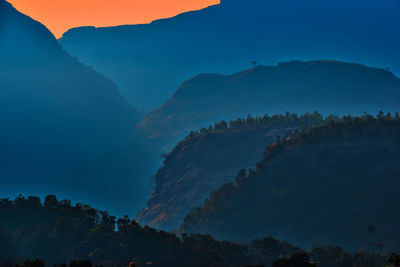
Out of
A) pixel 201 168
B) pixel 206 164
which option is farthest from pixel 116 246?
pixel 206 164

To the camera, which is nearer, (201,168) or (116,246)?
(116,246)

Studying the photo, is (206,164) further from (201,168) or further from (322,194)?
(322,194)

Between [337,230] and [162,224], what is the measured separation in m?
67.0

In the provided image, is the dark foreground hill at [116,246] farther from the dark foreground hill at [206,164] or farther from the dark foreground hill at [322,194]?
the dark foreground hill at [206,164]

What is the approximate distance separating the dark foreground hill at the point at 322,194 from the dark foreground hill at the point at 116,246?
28164mm

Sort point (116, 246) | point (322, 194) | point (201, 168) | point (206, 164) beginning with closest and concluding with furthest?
1. point (116, 246)
2. point (322, 194)
3. point (201, 168)
4. point (206, 164)

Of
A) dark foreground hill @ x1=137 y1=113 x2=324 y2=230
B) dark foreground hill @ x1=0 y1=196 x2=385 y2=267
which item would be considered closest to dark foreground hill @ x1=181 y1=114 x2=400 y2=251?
dark foreground hill @ x1=137 y1=113 x2=324 y2=230

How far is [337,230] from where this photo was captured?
10294 cm

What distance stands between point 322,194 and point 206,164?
70.8 metres

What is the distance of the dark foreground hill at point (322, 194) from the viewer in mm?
103375

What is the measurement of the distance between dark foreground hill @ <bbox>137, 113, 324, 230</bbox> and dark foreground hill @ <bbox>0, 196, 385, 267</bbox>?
84.0 m

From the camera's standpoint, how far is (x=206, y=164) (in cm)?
18238

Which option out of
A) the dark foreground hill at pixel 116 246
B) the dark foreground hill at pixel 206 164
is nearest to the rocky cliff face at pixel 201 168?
the dark foreground hill at pixel 206 164

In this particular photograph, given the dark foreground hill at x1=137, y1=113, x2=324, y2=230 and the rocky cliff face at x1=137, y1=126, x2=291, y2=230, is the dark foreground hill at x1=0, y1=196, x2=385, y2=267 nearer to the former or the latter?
the rocky cliff face at x1=137, y1=126, x2=291, y2=230
